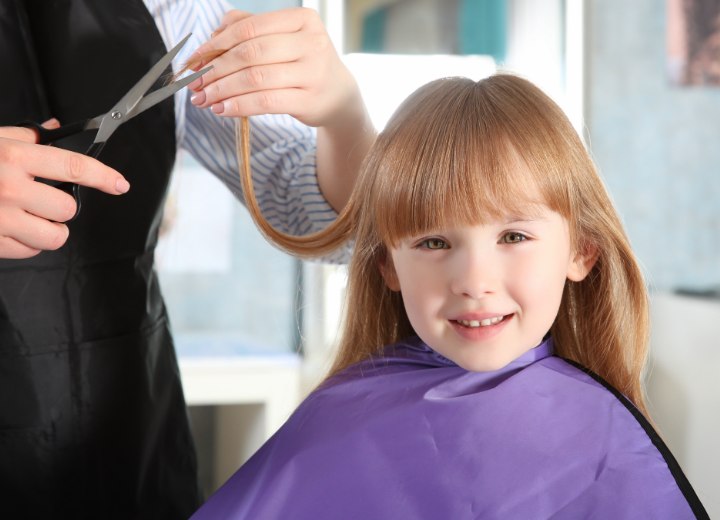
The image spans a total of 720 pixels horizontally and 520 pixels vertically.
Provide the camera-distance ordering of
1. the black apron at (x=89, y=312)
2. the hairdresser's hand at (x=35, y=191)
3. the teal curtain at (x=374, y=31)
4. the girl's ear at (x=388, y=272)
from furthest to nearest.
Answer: the teal curtain at (x=374, y=31) < the girl's ear at (x=388, y=272) < the black apron at (x=89, y=312) < the hairdresser's hand at (x=35, y=191)

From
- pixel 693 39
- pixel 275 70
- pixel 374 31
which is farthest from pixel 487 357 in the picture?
pixel 693 39

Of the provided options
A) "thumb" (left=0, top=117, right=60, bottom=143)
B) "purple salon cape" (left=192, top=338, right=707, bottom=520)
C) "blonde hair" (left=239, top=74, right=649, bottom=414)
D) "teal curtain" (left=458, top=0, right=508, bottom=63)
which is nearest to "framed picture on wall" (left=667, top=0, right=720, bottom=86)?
"teal curtain" (left=458, top=0, right=508, bottom=63)

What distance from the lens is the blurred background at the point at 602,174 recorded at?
2.92 meters

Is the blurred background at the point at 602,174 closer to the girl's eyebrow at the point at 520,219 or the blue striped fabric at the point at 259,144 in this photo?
the blue striped fabric at the point at 259,144

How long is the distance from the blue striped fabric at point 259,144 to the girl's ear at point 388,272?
3.4 inches

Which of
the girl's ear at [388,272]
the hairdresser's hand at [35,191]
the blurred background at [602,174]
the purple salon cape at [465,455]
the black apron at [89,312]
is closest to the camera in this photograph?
the hairdresser's hand at [35,191]

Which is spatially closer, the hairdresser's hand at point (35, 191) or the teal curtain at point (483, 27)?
the hairdresser's hand at point (35, 191)

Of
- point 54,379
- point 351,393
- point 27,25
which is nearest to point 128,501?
point 54,379

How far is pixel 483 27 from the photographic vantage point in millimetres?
3441

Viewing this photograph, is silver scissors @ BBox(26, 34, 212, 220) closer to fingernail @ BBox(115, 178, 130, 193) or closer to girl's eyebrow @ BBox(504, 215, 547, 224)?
fingernail @ BBox(115, 178, 130, 193)

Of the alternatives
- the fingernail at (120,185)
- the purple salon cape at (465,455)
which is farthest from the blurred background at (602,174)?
the fingernail at (120,185)

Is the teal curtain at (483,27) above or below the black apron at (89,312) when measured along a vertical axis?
above

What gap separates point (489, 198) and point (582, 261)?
19 centimetres

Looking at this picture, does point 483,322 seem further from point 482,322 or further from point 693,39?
point 693,39
